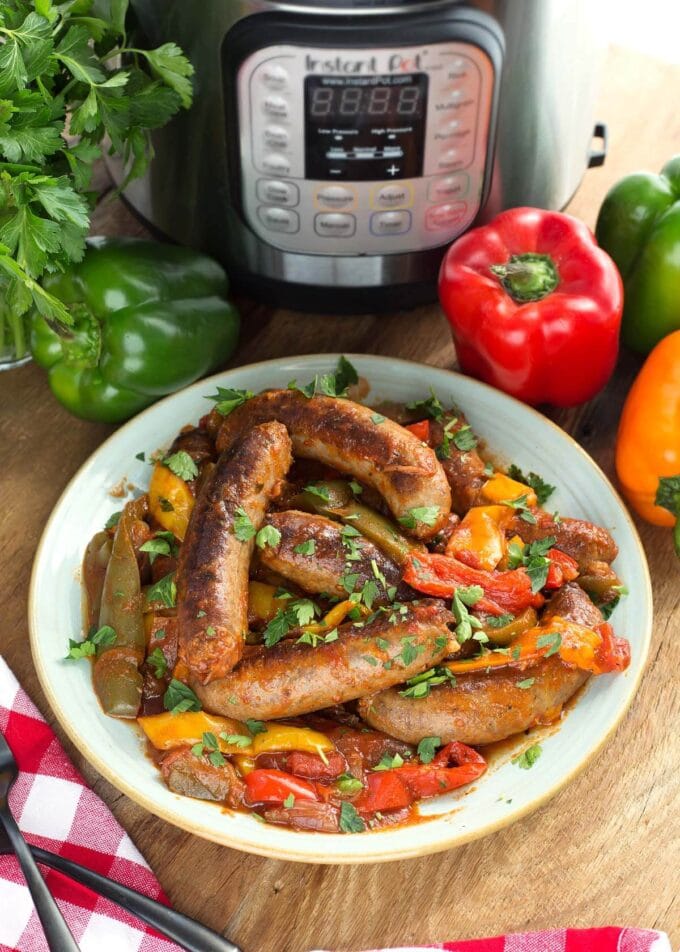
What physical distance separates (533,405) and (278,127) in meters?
0.69

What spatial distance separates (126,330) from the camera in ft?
6.28

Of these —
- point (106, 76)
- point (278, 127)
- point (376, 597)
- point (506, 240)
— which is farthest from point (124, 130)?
point (376, 597)

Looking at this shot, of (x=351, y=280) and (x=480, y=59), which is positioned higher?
(x=480, y=59)

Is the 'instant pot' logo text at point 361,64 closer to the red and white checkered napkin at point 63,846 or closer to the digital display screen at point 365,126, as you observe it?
the digital display screen at point 365,126

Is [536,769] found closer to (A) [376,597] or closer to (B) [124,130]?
(A) [376,597]

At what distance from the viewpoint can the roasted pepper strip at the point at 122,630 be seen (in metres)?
1.54

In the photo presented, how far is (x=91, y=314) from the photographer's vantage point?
195 centimetres

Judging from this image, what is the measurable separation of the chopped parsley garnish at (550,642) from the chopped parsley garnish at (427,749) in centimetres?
19

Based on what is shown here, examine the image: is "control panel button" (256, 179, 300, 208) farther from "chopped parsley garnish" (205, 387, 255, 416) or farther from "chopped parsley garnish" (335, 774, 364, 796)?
"chopped parsley garnish" (335, 774, 364, 796)

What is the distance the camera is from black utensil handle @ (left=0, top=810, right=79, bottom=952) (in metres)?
1.34

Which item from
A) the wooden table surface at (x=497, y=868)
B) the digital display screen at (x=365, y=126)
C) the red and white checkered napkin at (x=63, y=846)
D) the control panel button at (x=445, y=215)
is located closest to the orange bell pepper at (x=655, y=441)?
the wooden table surface at (x=497, y=868)

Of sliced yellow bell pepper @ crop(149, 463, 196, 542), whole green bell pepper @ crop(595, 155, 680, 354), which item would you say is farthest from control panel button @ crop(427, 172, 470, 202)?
sliced yellow bell pepper @ crop(149, 463, 196, 542)

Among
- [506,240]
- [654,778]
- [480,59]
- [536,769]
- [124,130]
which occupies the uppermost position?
[480,59]

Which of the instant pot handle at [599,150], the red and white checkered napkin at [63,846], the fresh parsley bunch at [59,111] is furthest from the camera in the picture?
the instant pot handle at [599,150]
